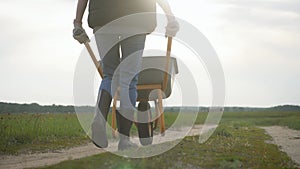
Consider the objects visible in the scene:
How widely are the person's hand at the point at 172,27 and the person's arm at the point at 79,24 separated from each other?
0.99 metres

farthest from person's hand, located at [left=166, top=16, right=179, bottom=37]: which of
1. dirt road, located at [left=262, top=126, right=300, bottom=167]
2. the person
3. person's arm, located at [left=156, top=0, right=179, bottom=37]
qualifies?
dirt road, located at [left=262, top=126, right=300, bottom=167]

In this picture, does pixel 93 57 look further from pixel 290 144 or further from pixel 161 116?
pixel 290 144

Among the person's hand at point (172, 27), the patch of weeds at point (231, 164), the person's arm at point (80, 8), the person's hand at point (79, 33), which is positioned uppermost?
the person's arm at point (80, 8)

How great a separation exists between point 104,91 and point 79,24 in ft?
2.73

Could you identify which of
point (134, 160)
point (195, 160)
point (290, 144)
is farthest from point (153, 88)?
point (290, 144)

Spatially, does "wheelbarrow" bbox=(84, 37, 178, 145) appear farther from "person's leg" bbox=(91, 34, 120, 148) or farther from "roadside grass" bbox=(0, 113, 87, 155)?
"roadside grass" bbox=(0, 113, 87, 155)

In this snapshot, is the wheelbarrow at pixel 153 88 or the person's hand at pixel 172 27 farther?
the wheelbarrow at pixel 153 88

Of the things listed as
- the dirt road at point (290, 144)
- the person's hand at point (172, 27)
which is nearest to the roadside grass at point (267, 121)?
the dirt road at point (290, 144)

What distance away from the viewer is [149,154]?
239 inches

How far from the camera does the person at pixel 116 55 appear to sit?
237 inches

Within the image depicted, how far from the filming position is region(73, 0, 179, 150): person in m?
6.02

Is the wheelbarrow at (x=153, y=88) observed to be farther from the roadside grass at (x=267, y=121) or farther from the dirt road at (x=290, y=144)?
the roadside grass at (x=267, y=121)

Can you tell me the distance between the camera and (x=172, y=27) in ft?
21.4

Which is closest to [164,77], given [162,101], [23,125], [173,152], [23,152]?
[162,101]
